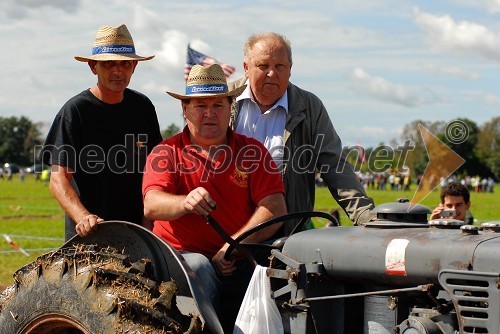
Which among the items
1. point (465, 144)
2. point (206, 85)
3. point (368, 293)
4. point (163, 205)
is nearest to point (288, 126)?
point (206, 85)

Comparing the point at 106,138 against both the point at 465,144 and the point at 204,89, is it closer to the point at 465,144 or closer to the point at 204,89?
the point at 204,89

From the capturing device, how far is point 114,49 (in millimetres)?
5879

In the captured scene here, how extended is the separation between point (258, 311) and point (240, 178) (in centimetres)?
82

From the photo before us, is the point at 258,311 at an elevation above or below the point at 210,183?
below

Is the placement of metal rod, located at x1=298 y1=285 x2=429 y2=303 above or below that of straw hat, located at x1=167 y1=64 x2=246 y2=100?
below

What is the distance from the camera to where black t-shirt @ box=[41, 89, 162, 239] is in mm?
5805

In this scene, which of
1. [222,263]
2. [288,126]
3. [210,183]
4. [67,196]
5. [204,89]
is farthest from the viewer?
[288,126]

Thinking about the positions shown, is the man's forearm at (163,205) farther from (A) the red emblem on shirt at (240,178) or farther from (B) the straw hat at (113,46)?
(B) the straw hat at (113,46)

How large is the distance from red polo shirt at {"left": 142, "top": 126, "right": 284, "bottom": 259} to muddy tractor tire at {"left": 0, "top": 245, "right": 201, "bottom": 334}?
394 mm

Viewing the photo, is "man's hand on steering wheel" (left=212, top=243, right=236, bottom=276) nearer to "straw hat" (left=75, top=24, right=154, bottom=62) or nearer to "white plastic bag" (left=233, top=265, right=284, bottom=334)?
"white plastic bag" (left=233, top=265, right=284, bottom=334)

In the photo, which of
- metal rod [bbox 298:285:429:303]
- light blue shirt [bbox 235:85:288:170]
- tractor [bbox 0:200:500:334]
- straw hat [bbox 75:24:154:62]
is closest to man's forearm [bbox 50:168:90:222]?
tractor [bbox 0:200:500:334]

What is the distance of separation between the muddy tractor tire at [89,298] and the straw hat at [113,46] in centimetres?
153

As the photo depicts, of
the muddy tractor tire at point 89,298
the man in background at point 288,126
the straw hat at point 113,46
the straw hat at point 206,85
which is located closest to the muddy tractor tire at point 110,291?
the muddy tractor tire at point 89,298

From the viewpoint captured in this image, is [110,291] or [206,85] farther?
[206,85]
